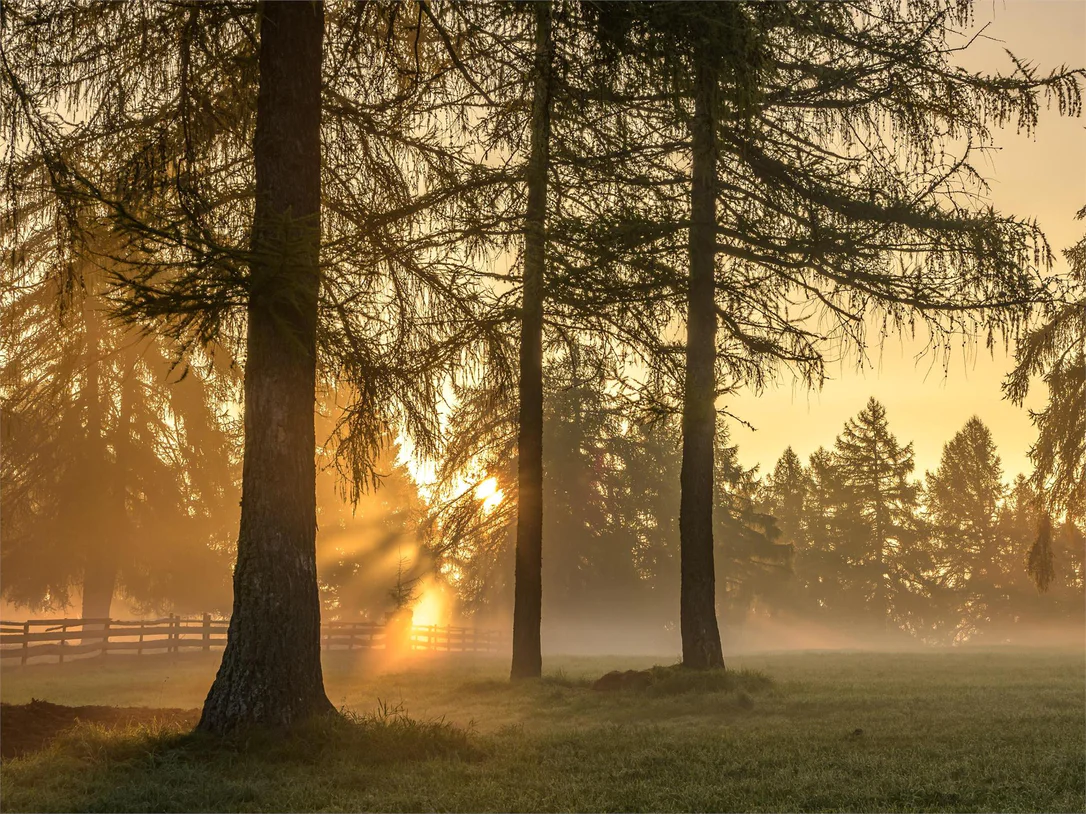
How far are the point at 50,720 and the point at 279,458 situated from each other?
161 inches

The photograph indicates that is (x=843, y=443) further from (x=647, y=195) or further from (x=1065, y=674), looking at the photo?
(x=647, y=195)

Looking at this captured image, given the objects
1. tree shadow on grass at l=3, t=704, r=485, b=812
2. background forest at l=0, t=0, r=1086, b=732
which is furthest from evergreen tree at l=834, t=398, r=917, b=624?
tree shadow on grass at l=3, t=704, r=485, b=812

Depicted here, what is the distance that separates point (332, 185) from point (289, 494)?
4.22m

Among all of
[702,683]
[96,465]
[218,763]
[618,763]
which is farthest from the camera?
[96,465]

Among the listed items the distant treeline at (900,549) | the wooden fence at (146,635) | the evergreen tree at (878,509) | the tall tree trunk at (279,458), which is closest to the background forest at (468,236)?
the tall tree trunk at (279,458)

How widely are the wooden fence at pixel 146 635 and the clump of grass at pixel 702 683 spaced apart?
586 inches

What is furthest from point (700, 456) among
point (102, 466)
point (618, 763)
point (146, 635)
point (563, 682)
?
point (146, 635)

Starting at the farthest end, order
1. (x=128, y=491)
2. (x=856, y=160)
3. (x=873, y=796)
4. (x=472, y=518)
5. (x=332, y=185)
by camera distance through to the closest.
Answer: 1. (x=128, y=491)
2. (x=472, y=518)
3. (x=856, y=160)
4. (x=332, y=185)
5. (x=873, y=796)

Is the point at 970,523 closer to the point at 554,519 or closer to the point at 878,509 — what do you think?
the point at 878,509

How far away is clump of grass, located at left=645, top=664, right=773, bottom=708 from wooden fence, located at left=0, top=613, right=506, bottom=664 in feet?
48.9

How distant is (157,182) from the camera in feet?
28.9

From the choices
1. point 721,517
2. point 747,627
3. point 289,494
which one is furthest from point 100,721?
point 747,627

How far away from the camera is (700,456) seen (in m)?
15.0

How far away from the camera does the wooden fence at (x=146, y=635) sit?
23734 millimetres
